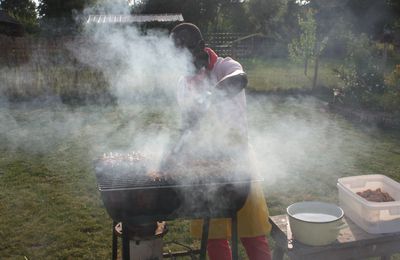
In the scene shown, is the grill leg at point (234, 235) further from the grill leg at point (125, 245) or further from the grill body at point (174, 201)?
the grill leg at point (125, 245)

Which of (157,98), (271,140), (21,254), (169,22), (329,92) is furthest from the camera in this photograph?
(169,22)

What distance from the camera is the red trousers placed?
10.3 feet

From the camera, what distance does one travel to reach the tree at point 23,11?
33509 mm

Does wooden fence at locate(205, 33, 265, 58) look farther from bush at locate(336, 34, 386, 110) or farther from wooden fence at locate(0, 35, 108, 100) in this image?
wooden fence at locate(0, 35, 108, 100)

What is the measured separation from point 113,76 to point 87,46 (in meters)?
1.66

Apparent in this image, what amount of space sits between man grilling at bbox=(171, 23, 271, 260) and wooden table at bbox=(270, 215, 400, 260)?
0.25 m

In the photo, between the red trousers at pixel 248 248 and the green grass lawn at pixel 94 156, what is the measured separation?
2.64 ft

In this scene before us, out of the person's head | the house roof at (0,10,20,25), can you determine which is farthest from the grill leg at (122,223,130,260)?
the house roof at (0,10,20,25)

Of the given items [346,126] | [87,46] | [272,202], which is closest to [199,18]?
[87,46]

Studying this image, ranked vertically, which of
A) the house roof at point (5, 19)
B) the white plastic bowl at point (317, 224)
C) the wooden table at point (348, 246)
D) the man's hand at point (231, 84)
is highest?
the house roof at point (5, 19)


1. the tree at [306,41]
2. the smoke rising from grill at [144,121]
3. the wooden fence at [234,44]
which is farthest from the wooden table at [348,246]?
the wooden fence at [234,44]

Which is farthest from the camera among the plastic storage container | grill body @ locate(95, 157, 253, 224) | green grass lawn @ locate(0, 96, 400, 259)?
green grass lawn @ locate(0, 96, 400, 259)

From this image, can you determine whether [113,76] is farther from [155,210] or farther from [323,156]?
[155,210]

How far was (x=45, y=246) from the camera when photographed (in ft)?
13.4
